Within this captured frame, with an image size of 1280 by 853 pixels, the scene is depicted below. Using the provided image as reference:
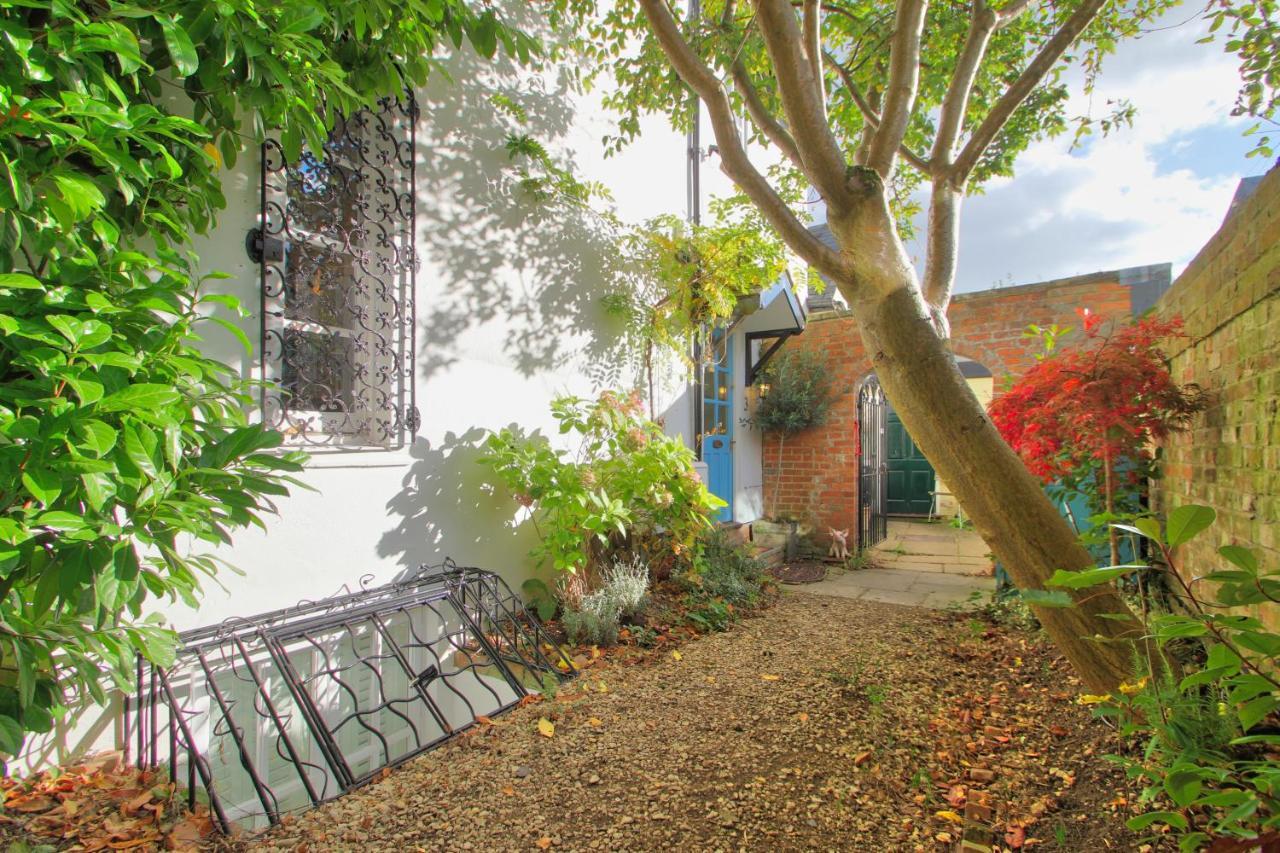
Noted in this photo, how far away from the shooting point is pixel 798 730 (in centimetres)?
247

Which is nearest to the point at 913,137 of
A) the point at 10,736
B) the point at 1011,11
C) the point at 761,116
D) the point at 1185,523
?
the point at 1011,11

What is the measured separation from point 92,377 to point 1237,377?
11.4ft

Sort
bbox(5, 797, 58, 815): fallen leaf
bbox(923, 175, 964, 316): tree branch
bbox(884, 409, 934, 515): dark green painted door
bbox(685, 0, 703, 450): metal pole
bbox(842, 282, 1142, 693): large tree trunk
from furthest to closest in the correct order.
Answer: bbox(884, 409, 934, 515): dark green painted door < bbox(685, 0, 703, 450): metal pole < bbox(923, 175, 964, 316): tree branch < bbox(842, 282, 1142, 693): large tree trunk < bbox(5, 797, 58, 815): fallen leaf

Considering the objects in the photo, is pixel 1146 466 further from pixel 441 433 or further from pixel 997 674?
pixel 441 433

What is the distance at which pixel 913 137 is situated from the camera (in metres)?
4.76

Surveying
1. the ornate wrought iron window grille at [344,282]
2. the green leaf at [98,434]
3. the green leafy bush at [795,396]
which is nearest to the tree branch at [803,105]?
the ornate wrought iron window grille at [344,282]

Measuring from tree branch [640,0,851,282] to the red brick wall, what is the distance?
162 inches

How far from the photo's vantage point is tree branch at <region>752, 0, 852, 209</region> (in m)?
2.40

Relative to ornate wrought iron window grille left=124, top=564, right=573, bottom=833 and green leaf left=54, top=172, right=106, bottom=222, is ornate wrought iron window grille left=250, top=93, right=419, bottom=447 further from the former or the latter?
green leaf left=54, top=172, right=106, bottom=222

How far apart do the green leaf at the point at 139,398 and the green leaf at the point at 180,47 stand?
846 mm

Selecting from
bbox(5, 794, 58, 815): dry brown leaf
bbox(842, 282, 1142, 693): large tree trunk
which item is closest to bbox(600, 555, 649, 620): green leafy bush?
bbox(842, 282, 1142, 693): large tree trunk

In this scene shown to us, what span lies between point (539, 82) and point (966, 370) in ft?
32.0

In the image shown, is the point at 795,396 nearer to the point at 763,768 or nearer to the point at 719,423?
the point at 719,423

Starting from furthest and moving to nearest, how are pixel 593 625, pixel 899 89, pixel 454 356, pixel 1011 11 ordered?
pixel 454 356 < pixel 593 625 < pixel 1011 11 < pixel 899 89
